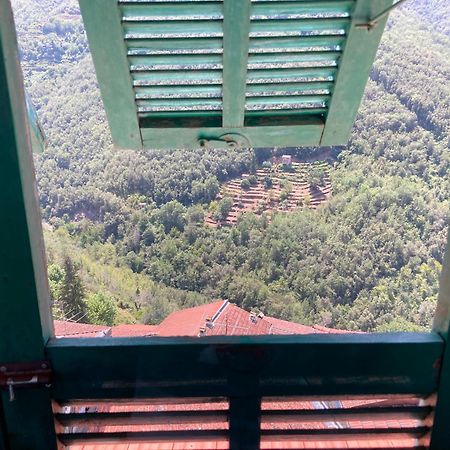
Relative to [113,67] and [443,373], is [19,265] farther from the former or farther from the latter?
[113,67]

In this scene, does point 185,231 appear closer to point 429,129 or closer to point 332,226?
point 332,226

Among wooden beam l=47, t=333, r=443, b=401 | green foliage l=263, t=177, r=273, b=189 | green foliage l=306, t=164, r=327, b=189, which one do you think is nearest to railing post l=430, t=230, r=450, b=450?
wooden beam l=47, t=333, r=443, b=401

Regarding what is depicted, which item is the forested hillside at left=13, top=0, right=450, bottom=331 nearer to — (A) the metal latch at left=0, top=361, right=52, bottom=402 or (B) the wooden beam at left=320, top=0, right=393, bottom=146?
(B) the wooden beam at left=320, top=0, right=393, bottom=146

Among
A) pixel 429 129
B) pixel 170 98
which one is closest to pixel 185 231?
pixel 429 129

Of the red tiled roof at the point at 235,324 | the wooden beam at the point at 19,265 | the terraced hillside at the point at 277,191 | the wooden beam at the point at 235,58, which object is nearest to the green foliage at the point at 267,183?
the terraced hillside at the point at 277,191

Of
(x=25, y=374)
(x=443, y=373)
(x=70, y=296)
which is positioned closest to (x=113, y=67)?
(x=25, y=374)

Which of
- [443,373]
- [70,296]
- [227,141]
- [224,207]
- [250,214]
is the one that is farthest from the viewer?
[250,214]

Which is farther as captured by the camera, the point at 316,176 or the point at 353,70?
the point at 316,176
